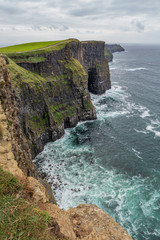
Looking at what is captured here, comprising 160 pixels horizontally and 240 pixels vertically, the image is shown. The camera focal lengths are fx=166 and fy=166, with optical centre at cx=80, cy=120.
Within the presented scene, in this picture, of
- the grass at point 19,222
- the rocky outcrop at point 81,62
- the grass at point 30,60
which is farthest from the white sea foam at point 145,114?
the grass at point 19,222

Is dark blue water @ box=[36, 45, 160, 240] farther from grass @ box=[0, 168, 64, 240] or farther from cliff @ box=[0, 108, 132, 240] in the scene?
grass @ box=[0, 168, 64, 240]

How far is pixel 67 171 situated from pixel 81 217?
33210mm

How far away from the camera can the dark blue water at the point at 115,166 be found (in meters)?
35.8

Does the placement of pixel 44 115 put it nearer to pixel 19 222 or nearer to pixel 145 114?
pixel 145 114

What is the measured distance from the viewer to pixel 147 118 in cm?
7469

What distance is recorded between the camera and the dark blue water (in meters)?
35.8

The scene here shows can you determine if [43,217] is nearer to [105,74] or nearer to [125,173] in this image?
[125,173]

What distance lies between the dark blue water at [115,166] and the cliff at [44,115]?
296 inches

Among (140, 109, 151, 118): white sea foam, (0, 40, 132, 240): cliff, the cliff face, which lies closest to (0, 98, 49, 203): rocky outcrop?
(0, 40, 132, 240): cliff

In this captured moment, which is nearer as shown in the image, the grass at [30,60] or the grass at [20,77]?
the grass at [20,77]

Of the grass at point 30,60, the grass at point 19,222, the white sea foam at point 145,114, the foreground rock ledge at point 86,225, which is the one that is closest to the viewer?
the grass at point 19,222

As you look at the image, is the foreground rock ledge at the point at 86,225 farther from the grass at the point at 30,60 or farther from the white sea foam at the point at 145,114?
the white sea foam at the point at 145,114

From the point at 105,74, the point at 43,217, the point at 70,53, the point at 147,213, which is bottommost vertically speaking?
the point at 147,213

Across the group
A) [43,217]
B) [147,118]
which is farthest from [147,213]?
[147,118]
